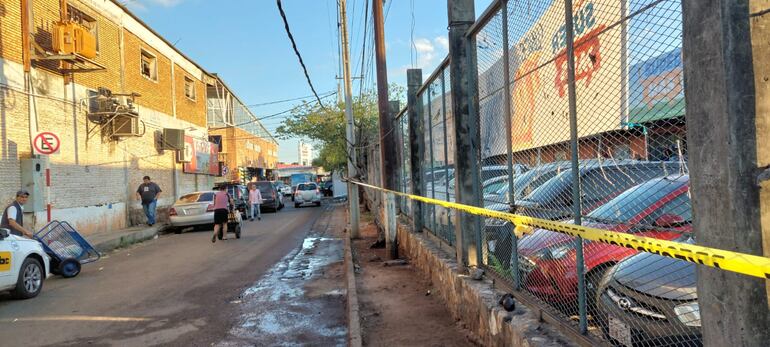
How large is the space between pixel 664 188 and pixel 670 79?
881 mm

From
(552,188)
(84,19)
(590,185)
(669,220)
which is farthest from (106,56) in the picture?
(669,220)

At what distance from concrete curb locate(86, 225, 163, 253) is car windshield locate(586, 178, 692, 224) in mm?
12962

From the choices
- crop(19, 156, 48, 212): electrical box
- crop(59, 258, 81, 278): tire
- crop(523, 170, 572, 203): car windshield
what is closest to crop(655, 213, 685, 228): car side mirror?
crop(523, 170, 572, 203): car windshield

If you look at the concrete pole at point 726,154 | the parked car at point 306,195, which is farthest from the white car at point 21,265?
the parked car at point 306,195

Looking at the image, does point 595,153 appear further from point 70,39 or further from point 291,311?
point 70,39

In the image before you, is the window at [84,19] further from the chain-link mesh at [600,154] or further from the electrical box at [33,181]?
the chain-link mesh at [600,154]

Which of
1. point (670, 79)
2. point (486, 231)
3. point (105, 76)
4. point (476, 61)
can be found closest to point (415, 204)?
point (486, 231)

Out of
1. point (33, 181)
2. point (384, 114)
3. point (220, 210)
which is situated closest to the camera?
point (384, 114)

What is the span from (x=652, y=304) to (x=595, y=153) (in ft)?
3.15

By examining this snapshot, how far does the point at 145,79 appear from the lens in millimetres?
21906

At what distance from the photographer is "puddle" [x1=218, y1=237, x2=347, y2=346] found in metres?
5.68

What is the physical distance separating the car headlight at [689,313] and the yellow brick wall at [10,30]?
15.4m

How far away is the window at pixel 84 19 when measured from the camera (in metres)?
16.5

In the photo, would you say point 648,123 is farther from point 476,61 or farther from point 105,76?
point 105,76
